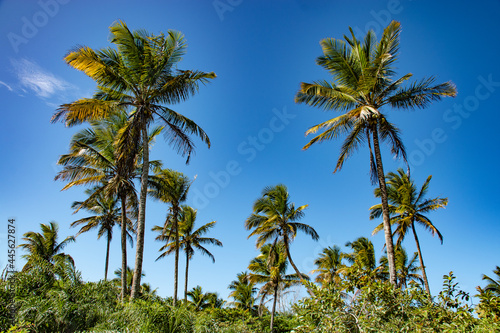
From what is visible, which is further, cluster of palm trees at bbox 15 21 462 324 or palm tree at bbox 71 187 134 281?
palm tree at bbox 71 187 134 281

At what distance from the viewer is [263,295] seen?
2531 centimetres

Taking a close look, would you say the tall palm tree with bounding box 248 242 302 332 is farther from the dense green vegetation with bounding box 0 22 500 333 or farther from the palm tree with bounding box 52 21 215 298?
the palm tree with bounding box 52 21 215 298

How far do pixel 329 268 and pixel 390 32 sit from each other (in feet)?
74.8

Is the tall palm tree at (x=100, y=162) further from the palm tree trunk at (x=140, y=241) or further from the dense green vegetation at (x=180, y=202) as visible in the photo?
the palm tree trunk at (x=140, y=241)

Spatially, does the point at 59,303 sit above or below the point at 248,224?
below

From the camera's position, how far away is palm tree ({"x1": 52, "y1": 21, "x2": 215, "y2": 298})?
9695 mm

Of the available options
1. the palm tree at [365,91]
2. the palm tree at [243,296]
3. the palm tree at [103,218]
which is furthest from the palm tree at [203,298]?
the palm tree at [365,91]

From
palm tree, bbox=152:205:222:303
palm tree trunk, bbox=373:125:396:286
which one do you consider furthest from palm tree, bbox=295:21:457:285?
palm tree, bbox=152:205:222:303

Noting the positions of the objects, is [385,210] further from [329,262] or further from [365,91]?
[329,262]

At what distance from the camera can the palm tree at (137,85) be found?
9695 millimetres

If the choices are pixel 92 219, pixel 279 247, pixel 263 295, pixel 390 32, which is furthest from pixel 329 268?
pixel 390 32

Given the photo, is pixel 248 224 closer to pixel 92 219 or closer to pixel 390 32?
pixel 92 219

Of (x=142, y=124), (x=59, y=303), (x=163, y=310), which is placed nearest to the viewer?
(x=59, y=303)

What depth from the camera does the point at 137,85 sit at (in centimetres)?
1091
